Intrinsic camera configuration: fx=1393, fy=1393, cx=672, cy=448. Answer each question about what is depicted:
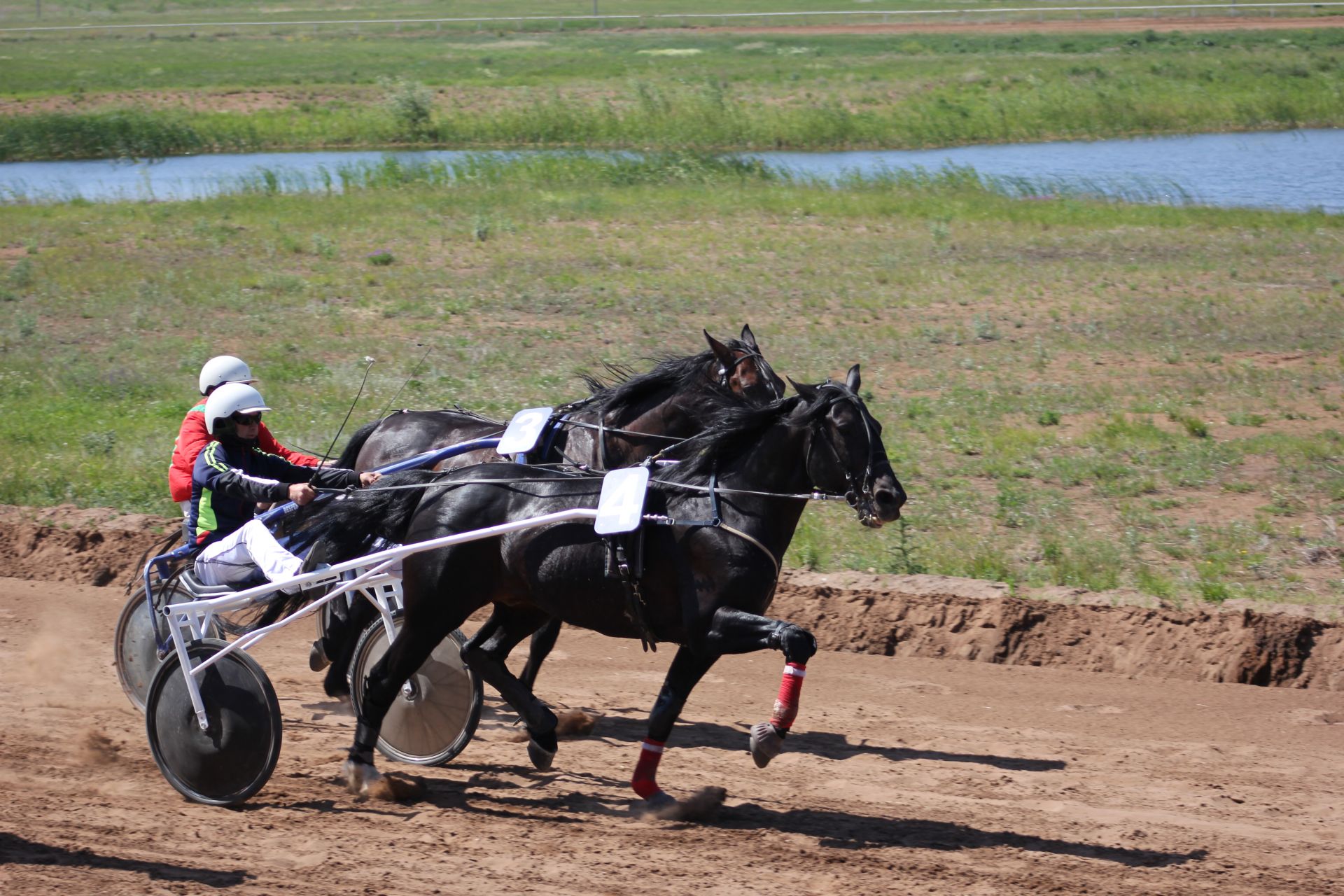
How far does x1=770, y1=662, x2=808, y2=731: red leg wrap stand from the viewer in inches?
233

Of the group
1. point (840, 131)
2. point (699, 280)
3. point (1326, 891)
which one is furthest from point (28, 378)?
point (840, 131)

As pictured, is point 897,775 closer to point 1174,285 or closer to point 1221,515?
point 1221,515

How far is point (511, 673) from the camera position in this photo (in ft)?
22.8

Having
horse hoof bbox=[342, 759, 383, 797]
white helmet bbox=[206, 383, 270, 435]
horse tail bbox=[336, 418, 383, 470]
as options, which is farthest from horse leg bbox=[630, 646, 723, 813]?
horse tail bbox=[336, 418, 383, 470]

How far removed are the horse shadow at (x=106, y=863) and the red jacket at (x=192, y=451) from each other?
7.45 ft

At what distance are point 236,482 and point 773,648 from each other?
276 cm

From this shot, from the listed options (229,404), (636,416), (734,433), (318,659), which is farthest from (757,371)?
(318,659)

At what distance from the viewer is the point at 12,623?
9.52m

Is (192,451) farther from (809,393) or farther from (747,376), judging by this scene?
(809,393)

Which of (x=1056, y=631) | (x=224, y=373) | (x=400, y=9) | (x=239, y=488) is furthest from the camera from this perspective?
(x=400, y=9)

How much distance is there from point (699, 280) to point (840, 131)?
59.5 ft

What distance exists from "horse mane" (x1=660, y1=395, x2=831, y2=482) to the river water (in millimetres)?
21232

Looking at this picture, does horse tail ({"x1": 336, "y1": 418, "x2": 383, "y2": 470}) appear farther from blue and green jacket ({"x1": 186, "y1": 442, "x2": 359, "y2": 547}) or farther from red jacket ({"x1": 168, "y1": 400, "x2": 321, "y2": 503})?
blue and green jacket ({"x1": 186, "y1": 442, "x2": 359, "y2": 547})

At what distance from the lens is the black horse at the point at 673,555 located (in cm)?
613
